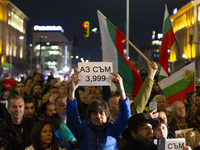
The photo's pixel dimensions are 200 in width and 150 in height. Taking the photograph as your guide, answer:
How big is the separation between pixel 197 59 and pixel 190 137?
71.4 metres

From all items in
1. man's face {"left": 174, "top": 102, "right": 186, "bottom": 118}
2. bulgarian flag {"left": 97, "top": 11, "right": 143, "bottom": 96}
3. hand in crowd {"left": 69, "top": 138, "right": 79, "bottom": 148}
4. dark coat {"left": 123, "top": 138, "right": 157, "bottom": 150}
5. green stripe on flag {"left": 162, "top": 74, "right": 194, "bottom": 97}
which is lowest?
hand in crowd {"left": 69, "top": 138, "right": 79, "bottom": 148}

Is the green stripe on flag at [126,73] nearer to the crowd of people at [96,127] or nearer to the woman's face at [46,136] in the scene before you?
the crowd of people at [96,127]

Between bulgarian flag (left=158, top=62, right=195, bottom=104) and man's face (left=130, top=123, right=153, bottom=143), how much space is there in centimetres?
383

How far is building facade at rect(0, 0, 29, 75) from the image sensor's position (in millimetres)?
80625

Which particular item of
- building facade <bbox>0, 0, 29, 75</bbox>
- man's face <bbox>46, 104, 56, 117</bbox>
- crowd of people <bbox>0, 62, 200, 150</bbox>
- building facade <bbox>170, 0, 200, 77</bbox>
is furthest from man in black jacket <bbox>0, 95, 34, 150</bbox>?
building facade <bbox>0, 0, 29, 75</bbox>

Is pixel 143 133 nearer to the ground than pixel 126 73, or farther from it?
nearer to the ground

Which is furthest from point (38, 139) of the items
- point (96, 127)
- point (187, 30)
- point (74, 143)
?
point (187, 30)

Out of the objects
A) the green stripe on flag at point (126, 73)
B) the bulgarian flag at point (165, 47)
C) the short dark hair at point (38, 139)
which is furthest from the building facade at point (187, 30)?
the short dark hair at point (38, 139)

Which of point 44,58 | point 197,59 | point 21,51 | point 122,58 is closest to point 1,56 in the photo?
point 21,51

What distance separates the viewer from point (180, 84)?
730cm

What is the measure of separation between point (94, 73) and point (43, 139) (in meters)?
1.07

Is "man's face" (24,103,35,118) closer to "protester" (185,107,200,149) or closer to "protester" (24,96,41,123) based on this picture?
"protester" (24,96,41,123)

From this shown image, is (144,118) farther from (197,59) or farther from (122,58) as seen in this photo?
(197,59)

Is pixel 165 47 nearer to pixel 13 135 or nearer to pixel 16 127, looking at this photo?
pixel 16 127
